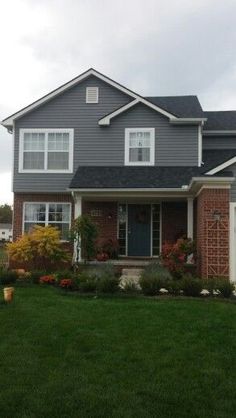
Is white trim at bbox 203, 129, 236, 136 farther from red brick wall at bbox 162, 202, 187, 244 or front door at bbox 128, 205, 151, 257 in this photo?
front door at bbox 128, 205, 151, 257

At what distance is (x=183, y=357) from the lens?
617 centimetres

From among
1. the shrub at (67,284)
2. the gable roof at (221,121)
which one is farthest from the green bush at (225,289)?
the gable roof at (221,121)

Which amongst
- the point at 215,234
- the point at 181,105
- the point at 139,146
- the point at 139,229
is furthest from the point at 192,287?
the point at 181,105

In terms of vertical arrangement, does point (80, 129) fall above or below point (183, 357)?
above

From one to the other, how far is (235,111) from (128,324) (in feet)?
53.4

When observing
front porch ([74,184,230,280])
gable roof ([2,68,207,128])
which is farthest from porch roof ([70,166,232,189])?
gable roof ([2,68,207,128])

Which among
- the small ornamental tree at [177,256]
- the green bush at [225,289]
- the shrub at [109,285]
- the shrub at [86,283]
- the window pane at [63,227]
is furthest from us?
the window pane at [63,227]

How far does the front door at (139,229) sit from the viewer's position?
18328 millimetres

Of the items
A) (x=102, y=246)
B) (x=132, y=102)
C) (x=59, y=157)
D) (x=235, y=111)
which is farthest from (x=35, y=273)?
(x=235, y=111)

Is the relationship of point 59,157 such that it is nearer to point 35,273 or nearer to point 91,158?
point 91,158

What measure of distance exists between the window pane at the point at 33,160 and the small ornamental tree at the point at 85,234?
4.26m

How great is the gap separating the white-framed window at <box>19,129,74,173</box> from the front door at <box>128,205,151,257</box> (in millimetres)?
2944

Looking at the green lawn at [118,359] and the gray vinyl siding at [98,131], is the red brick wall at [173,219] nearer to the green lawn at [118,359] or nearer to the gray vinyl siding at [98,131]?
the gray vinyl siding at [98,131]

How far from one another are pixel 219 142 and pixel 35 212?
8.05 m
